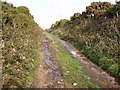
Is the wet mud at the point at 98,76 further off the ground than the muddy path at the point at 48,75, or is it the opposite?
the muddy path at the point at 48,75

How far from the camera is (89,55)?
15992 mm

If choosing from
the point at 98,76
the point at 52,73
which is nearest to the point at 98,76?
the point at 98,76

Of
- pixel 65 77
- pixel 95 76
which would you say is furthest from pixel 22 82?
pixel 95 76

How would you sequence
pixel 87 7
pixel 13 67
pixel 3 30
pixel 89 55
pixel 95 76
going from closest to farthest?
pixel 13 67 < pixel 95 76 < pixel 3 30 < pixel 89 55 < pixel 87 7

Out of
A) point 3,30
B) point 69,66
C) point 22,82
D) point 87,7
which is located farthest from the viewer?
point 87,7

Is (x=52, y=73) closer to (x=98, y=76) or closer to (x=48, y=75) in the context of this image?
(x=48, y=75)

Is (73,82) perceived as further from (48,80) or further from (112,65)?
(112,65)

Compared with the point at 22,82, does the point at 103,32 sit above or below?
above

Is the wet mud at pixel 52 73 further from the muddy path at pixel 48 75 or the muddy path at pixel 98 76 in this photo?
the muddy path at pixel 98 76

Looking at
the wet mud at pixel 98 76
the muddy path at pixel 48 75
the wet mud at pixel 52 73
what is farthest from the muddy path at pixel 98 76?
the muddy path at pixel 48 75

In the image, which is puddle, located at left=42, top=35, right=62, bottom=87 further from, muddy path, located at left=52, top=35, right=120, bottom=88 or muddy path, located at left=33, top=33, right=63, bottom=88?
muddy path, located at left=52, top=35, right=120, bottom=88

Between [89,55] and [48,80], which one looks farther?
[89,55]

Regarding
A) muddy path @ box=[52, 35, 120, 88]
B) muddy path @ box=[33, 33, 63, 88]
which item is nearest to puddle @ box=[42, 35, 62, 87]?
muddy path @ box=[33, 33, 63, 88]

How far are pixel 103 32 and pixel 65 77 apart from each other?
36.6 feet
